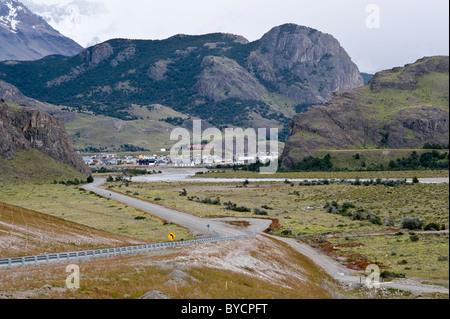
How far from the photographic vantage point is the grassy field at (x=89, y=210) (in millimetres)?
77375

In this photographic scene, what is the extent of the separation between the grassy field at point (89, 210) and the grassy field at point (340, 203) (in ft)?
47.4

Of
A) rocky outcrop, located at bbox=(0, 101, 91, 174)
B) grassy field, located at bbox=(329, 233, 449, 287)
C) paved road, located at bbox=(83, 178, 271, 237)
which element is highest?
rocky outcrop, located at bbox=(0, 101, 91, 174)

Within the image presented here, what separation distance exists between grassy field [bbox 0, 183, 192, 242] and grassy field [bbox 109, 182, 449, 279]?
14.4m

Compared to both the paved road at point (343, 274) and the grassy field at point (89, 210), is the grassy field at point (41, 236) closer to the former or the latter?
the grassy field at point (89, 210)

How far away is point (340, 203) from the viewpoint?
382ft

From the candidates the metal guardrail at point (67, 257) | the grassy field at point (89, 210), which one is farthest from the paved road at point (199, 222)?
the metal guardrail at point (67, 257)

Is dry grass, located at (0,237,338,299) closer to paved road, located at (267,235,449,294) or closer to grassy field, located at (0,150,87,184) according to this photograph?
paved road, located at (267,235,449,294)

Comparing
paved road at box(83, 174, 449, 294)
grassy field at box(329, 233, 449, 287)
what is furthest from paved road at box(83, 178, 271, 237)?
grassy field at box(329, 233, 449, 287)

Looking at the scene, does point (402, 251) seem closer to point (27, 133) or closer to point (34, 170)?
point (34, 170)

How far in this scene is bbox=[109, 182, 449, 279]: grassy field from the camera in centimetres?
6125
